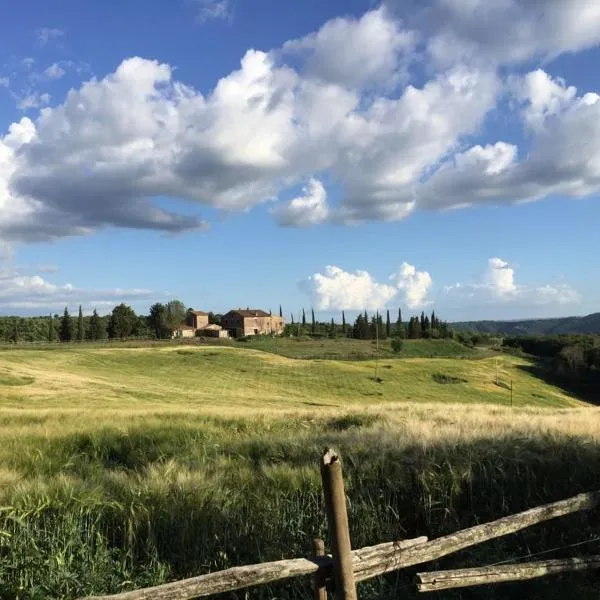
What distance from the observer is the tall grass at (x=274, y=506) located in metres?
5.52

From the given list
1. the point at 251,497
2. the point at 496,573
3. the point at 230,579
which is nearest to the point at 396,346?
the point at 251,497

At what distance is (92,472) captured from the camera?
336 inches

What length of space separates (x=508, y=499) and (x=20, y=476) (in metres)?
6.45

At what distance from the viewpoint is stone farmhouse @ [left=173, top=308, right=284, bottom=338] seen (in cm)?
16150

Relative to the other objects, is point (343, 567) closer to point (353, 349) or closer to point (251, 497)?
point (251, 497)

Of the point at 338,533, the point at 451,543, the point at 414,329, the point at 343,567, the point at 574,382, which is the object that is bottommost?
the point at 574,382

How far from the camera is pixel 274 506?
21.9 ft

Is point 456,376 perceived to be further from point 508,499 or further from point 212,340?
point 508,499

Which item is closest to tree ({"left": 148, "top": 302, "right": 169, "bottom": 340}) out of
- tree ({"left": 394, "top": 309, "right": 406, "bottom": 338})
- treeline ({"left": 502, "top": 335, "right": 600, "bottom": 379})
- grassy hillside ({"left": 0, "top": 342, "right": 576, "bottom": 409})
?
grassy hillside ({"left": 0, "top": 342, "right": 576, "bottom": 409})

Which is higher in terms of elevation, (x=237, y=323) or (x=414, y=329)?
(x=237, y=323)

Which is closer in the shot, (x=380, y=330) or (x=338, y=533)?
(x=338, y=533)

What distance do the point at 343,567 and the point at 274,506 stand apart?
8.46ft

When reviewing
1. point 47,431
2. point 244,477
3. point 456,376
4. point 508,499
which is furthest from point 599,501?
point 456,376

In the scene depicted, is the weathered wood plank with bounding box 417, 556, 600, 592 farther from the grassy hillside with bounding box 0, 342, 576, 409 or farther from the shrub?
the shrub
